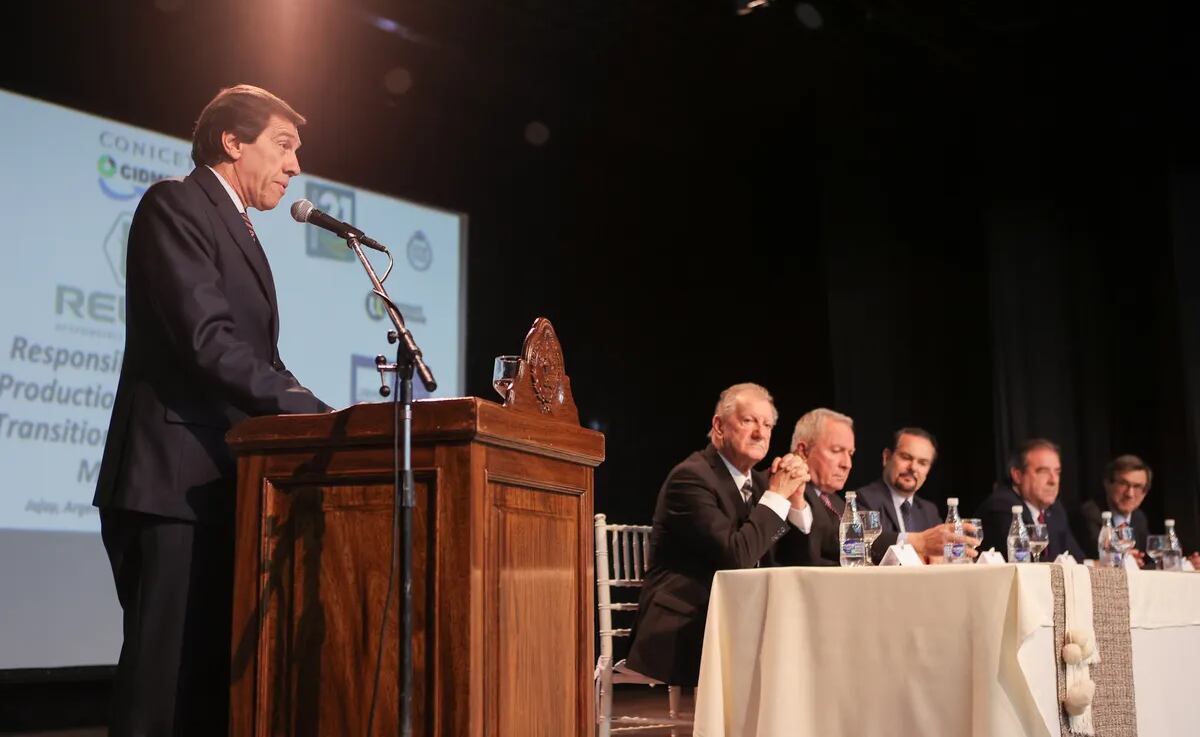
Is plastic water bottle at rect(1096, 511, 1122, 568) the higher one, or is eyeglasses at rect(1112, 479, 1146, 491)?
eyeglasses at rect(1112, 479, 1146, 491)

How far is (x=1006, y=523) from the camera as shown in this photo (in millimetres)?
4793

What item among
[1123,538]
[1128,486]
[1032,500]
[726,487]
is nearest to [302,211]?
[726,487]

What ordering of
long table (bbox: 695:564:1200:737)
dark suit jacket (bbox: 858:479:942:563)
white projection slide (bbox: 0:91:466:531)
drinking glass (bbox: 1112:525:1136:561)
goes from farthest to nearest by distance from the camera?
white projection slide (bbox: 0:91:466:531) → dark suit jacket (bbox: 858:479:942:563) → drinking glass (bbox: 1112:525:1136:561) → long table (bbox: 695:564:1200:737)

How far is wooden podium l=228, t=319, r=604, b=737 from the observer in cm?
165

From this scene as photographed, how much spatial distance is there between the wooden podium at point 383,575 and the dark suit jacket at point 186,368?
0.39 ft

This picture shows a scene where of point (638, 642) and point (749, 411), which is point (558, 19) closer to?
point (749, 411)

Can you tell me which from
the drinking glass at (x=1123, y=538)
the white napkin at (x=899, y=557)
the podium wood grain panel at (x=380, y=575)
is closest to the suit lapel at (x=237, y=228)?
the podium wood grain panel at (x=380, y=575)

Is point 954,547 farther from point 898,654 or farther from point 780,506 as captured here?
point 898,654

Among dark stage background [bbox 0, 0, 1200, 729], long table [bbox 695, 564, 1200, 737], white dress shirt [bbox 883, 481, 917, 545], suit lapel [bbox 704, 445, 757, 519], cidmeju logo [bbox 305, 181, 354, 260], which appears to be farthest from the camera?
dark stage background [bbox 0, 0, 1200, 729]

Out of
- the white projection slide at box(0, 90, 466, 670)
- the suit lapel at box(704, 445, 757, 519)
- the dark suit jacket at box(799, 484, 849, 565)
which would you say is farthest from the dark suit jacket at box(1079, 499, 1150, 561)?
the white projection slide at box(0, 90, 466, 670)

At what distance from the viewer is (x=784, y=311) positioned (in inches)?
286

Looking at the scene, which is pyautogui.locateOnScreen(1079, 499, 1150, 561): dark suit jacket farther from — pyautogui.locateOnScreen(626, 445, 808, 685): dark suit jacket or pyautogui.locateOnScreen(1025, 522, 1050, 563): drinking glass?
pyautogui.locateOnScreen(626, 445, 808, 685): dark suit jacket

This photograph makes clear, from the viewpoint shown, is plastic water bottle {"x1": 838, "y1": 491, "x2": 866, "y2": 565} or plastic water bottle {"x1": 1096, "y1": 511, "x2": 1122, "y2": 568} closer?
plastic water bottle {"x1": 838, "y1": 491, "x2": 866, "y2": 565}

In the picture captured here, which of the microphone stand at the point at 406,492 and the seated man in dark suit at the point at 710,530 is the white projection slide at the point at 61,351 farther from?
the microphone stand at the point at 406,492
